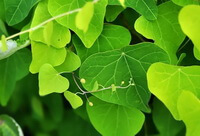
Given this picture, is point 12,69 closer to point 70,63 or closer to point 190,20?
point 70,63

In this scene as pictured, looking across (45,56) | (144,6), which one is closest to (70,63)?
(45,56)

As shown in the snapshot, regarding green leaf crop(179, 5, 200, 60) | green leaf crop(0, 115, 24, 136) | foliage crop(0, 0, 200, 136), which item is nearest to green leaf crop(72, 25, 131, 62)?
foliage crop(0, 0, 200, 136)

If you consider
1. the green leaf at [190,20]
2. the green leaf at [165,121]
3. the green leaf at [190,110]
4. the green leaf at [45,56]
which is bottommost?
the green leaf at [165,121]

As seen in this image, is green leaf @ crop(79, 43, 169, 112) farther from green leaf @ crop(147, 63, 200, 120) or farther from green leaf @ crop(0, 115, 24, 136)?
green leaf @ crop(0, 115, 24, 136)

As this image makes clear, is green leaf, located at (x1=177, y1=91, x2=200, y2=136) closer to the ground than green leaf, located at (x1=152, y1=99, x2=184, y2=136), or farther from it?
farther from it

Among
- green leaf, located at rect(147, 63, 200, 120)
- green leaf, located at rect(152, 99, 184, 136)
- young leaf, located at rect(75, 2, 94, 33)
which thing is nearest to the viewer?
young leaf, located at rect(75, 2, 94, 33)

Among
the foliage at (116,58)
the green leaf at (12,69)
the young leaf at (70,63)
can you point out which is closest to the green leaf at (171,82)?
the foliage at (116,58)

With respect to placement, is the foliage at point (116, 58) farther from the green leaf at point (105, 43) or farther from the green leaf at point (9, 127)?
the green leaf at point (9, 127)
